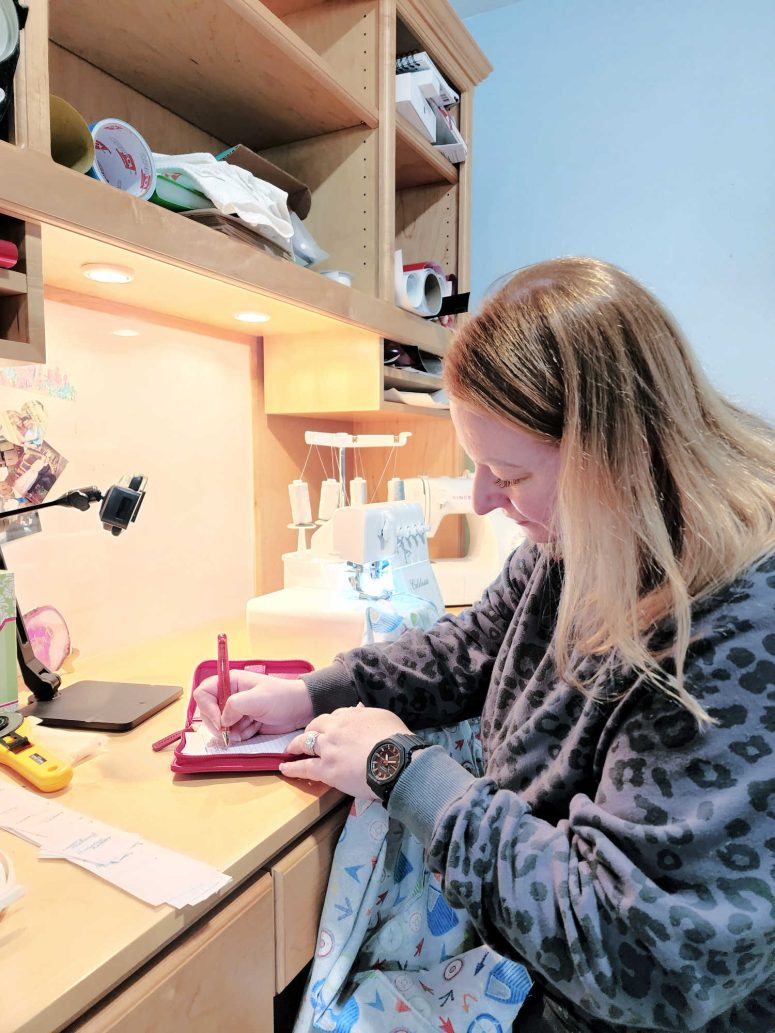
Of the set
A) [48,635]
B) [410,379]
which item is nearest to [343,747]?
[48,635]

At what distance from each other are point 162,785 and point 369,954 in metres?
0.33

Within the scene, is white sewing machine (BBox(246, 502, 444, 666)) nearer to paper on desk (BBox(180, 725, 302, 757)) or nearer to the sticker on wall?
paper on desk (BBox(180, 725, 302, 757))

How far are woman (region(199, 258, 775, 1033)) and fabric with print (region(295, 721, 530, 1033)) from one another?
99mm

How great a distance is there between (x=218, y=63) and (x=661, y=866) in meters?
1.32

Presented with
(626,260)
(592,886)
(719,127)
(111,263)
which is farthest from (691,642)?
(719,127)

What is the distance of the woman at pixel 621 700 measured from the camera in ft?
1.51

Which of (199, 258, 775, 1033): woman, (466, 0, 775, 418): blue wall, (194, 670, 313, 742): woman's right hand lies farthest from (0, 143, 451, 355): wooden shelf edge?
(466, 0, 775, 418): blue wall

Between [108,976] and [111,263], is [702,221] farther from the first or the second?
[108,976]

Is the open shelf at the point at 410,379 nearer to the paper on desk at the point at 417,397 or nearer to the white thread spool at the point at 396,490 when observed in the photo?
the paper on desk at the point at 417,397

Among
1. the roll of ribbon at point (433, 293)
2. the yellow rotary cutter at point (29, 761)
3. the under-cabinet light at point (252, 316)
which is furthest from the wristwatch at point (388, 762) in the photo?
the roll of ribbon at point (433, 293)

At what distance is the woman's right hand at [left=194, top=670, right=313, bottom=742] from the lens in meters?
0.81

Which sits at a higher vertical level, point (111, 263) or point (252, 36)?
point (252, 36)

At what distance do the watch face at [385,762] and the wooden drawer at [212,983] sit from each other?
0.52 feet

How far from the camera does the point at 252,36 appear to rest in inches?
40.8
